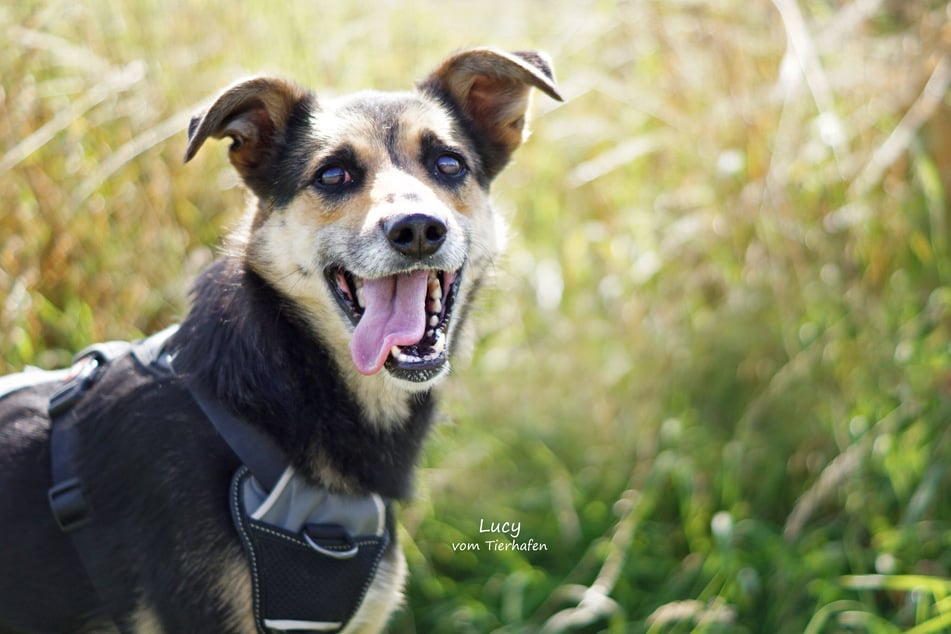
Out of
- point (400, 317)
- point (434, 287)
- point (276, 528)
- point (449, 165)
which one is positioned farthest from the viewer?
point (449, 165)

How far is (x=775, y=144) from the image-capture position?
3.94 metres

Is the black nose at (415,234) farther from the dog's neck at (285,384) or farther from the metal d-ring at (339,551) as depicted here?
the metal d-ring at (339,551)

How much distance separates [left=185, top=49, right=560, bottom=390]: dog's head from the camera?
8.03 ft

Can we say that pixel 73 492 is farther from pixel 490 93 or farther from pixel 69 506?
pixel 490 93

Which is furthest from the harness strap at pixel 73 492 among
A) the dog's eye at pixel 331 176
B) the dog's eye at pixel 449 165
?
the dog's eye at pixel 449 165

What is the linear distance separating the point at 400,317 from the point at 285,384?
1.19 ft

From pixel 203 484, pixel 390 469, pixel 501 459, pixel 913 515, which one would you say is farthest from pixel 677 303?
pixel 203 484

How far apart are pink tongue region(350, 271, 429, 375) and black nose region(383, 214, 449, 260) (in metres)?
0.13

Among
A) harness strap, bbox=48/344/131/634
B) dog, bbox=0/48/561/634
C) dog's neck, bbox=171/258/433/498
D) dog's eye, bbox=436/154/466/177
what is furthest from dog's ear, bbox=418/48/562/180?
harness strap, bbox=48/344/131/634

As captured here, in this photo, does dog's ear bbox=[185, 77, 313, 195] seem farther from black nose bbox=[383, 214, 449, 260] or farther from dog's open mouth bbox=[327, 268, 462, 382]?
black nose bbox=[383, 214, 449, 260]

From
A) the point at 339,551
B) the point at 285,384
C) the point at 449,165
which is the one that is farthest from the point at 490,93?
the point at 339,551

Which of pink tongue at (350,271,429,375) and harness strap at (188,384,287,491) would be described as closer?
harness strap at (188,384,287,491)

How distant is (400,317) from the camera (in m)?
2.51

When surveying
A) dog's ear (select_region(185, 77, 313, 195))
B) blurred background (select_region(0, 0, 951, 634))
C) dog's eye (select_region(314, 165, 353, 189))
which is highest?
dog's ear (select_region(185, 77, 313, 195))
